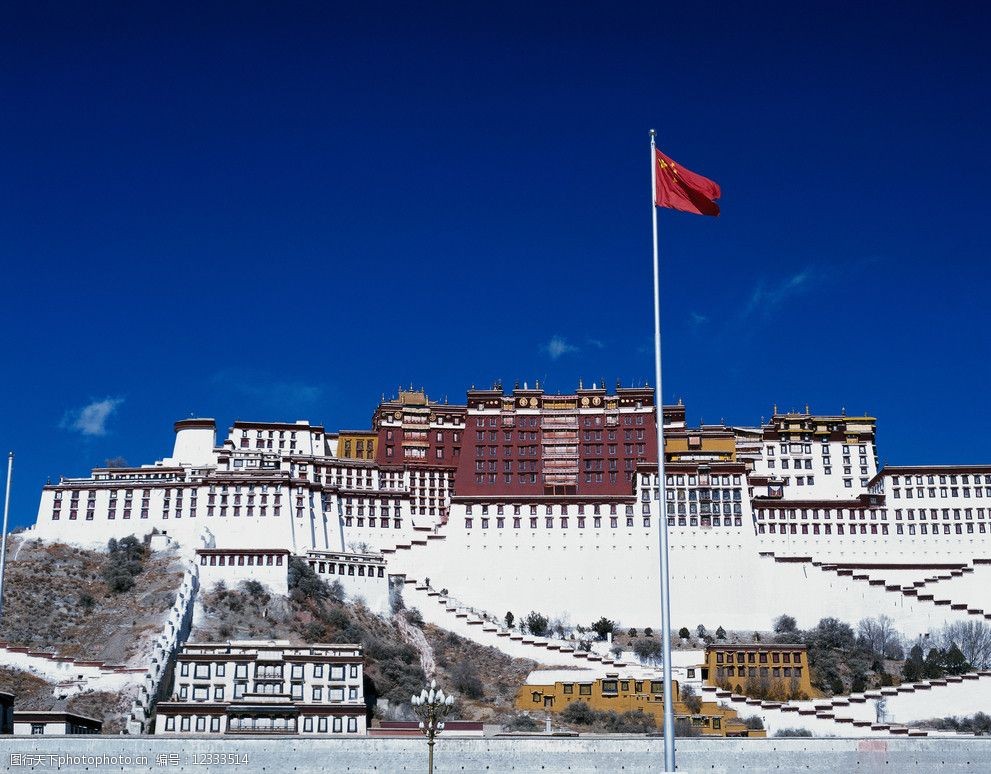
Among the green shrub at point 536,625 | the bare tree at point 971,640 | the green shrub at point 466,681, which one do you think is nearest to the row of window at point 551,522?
the green shrub at point 536,625

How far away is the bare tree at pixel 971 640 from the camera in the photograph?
9625cm

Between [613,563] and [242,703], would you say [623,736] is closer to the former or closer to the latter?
[242,703]

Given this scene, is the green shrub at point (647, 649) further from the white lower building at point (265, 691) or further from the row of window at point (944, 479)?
the row of window at point (944, 479)

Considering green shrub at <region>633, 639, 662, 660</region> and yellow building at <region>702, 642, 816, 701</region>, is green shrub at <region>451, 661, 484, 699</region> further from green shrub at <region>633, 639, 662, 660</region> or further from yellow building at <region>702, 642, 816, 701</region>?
yellow building at <region>702, 642, 816, 701</region>

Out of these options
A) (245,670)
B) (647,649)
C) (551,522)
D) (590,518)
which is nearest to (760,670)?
(647,649)

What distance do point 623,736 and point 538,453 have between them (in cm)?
5253

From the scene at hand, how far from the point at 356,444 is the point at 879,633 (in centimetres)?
5046

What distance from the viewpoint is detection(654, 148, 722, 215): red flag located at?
3903 cm

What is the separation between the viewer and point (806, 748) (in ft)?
230

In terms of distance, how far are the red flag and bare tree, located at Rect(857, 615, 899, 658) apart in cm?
6762

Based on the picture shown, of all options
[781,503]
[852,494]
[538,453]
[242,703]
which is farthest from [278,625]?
[852,494]

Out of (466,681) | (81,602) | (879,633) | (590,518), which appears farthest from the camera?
(590,518)

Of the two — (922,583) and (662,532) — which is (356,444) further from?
(662,532)

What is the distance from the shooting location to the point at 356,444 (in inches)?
4924
